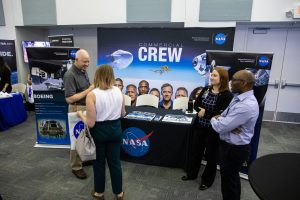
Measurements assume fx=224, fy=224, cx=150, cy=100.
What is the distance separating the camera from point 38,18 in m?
5.52

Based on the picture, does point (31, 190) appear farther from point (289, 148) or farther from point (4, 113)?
point (289, 148)

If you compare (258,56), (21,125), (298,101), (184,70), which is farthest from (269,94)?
(21,125)

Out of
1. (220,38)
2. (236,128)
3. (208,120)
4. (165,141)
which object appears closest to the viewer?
(236,128)

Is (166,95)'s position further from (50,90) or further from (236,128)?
(236,128)

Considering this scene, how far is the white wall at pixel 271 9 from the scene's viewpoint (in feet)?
13.7

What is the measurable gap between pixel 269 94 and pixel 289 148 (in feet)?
5.71

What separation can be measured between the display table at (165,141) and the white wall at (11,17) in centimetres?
468

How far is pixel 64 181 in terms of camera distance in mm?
2816

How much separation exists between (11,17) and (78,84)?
4.55 metres

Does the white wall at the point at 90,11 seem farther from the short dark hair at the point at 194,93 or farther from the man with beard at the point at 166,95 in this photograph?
the short dark hair at the point at 194,93

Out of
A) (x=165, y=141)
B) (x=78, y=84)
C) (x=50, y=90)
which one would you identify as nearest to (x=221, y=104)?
(x=165, y=141)

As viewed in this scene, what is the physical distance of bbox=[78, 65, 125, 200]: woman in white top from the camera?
1965 mm

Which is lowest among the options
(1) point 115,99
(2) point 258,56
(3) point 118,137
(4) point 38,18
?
(3) point 118,137

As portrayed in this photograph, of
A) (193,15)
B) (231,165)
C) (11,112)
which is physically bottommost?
(11,112)
